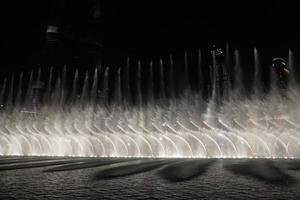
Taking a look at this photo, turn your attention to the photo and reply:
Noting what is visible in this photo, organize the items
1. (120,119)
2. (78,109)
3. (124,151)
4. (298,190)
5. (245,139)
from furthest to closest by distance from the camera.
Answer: (78,109), (120,119), (124,151), (245,139), (298,190)

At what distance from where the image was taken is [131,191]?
8.66 metres

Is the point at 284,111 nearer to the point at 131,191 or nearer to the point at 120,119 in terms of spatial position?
the point at 120,119

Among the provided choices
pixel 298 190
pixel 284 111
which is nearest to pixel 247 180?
pixel 298 190

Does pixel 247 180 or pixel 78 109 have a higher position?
pixel 78 109

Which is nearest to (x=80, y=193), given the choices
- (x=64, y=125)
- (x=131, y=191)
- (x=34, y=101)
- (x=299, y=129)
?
(x=131, y=191)

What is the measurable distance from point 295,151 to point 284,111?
4.03m

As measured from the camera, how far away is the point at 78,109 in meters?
38.0

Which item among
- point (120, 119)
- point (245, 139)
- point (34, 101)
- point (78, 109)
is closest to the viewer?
point (245, 139)

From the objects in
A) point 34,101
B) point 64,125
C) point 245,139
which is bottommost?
point 245,139

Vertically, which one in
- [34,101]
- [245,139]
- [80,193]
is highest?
[34,101]

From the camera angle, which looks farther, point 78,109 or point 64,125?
point 78,109

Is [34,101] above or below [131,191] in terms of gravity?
above

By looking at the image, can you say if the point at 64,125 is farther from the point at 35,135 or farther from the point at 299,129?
the point at 299,129

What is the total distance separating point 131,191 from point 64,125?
28.6 meters
